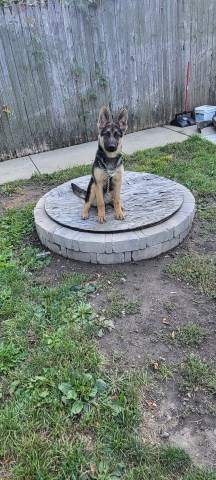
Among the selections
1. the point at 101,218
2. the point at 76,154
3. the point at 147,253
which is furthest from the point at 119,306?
the point at 76,154

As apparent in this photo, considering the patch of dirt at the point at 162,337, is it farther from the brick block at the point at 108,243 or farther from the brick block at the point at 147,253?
the brick block at the point at 108,243

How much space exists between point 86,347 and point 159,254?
1388mm

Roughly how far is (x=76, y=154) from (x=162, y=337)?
15.4 ft

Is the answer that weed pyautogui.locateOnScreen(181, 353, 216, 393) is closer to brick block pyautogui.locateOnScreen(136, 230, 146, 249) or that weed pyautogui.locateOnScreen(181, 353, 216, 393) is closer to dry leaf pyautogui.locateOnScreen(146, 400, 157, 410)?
dry leaf pyautogui.locateOnScreen(146, 400, 157, 410)

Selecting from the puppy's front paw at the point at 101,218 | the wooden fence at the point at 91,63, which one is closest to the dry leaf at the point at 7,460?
the puppy's front paw at the point at 101,218

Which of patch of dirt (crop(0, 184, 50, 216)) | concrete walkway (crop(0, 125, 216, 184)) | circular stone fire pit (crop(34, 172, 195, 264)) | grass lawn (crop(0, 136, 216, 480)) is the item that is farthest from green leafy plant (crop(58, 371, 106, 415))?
concrete walkway (crop(0, 125, 216, 184))

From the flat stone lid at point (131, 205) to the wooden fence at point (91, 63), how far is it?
8.61 ft

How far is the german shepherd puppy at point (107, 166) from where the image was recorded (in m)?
3.25

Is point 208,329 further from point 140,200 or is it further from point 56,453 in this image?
point 140,200

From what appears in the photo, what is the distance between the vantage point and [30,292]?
10.7 feet

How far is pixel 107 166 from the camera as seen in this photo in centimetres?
339

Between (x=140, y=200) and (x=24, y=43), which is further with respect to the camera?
(x=24, y=43)

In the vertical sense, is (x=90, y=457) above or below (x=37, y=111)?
below

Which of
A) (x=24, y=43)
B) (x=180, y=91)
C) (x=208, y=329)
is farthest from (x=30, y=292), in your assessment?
(x=180, y=91)
